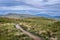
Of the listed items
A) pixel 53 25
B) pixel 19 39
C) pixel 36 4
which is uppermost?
pixel 36 4

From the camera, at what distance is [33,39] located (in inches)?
213

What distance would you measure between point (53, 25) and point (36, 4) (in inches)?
42.5

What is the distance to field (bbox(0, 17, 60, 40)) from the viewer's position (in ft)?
18.0

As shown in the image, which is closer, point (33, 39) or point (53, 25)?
point (33, 39)

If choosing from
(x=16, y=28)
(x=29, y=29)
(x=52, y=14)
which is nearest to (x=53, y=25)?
(x=52, y=14)

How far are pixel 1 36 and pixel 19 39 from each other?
2.14ft

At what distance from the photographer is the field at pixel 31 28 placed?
215 inches

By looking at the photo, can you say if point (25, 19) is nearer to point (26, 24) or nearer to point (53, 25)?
point (26, 24)

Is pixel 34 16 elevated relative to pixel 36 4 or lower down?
lower down

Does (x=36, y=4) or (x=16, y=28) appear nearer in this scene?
(x=16, y=28)

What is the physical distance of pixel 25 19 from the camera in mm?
5883

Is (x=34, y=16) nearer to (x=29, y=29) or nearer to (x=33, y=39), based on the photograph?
(x=29, y=29)

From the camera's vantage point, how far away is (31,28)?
18.6 ft

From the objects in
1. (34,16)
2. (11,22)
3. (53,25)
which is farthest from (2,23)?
(53,25)
